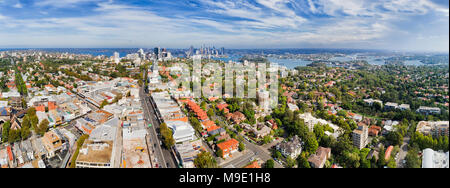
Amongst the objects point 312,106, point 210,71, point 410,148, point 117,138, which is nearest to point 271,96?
point 312,106

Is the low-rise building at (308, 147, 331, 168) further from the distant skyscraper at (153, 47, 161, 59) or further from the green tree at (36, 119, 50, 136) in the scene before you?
the distant skyscraper at (153, 47, 161, 59)

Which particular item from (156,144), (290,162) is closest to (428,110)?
(290,162)

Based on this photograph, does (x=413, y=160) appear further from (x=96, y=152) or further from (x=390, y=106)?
(x=96, y=152)

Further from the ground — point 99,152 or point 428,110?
point 428,110

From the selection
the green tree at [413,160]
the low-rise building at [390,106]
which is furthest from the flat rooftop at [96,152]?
the low-rise building at [390,106]

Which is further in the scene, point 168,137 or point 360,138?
point 360,138

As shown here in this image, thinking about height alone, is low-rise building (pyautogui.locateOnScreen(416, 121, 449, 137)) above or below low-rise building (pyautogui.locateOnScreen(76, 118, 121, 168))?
above

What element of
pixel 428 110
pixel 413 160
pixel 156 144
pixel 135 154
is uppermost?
pixel 428 110

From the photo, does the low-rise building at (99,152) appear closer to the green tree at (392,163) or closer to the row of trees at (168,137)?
the row of trees at (168,137)

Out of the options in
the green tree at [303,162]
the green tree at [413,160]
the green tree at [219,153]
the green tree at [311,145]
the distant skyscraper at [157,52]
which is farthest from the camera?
the distant skyscraper at [157,52]

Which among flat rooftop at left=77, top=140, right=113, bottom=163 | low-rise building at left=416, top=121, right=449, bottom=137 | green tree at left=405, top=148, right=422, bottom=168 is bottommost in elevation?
flat rooftop at left=77, top=140, right=113, bottom=163

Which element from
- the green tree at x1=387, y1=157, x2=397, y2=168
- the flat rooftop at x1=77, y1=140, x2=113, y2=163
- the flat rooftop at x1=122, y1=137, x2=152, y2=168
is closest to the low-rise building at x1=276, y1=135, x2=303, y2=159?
the green tree at x1=387, y1=157, x2=397, y2=168
